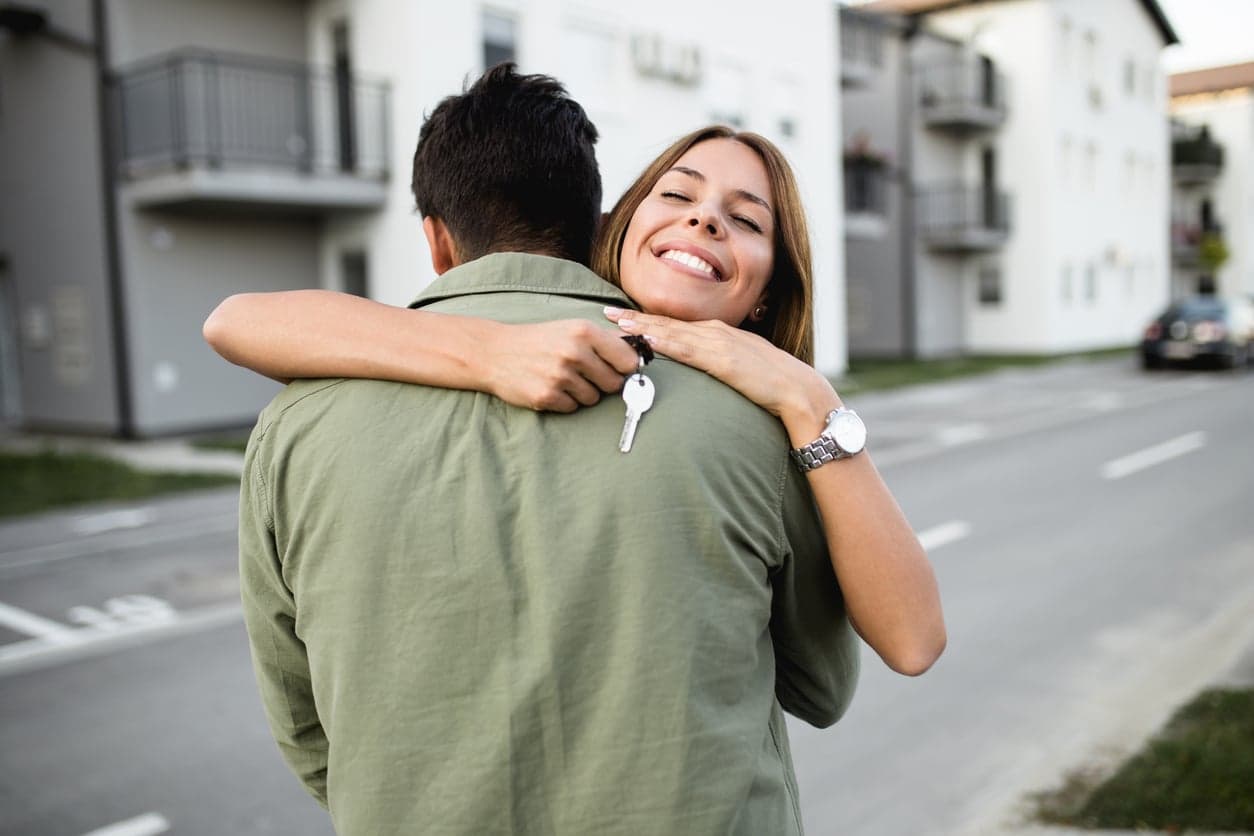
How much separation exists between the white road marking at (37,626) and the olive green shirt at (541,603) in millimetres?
5650

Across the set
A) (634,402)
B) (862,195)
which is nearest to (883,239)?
(862,195)

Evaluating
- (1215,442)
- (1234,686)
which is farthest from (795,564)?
(1215,442)

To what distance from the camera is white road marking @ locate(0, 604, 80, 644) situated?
628cm

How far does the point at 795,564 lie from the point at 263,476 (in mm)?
669

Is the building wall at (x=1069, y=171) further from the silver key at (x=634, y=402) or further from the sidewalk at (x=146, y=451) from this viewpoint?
the silver key at (x=634, y=402)

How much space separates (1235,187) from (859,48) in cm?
2819

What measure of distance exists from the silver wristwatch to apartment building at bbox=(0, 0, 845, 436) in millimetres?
12964

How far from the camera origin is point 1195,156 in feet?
153

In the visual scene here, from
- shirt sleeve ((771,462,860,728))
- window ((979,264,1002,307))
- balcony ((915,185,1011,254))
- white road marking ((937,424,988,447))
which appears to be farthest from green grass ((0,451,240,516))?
window ((979,264,1002,307))

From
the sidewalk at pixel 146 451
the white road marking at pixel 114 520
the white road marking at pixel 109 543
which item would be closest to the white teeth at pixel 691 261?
the white road marking at pixel 109 543

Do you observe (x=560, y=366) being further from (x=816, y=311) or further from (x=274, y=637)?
(x=816, y=311)

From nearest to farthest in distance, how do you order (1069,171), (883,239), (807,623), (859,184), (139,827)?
(807,623) → (139,827) → (859,184) → (883,239) → (1069,171)

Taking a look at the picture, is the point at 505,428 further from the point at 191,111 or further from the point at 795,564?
the point at 191,111

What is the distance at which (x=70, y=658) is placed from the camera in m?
5.88
